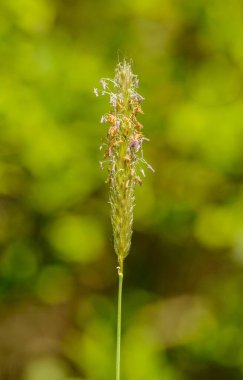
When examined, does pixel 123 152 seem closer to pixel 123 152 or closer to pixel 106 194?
pixel 123 152

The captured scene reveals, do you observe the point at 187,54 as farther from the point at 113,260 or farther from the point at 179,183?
the point at 113,260

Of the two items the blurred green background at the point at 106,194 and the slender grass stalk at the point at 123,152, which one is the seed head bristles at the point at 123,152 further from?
the blurred green background at the point at 106,194

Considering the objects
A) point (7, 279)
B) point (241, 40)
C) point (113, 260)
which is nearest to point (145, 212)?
point (113, 260)

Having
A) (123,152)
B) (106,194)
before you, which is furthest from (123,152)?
(106,194)

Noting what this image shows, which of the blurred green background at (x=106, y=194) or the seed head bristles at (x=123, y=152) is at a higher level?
the blurred green background at (x=106, y=194)

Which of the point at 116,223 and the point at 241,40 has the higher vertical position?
the point at 241,40

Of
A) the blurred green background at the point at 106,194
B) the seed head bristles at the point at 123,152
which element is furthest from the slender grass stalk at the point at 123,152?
the blurred green background at the point at 106,194
